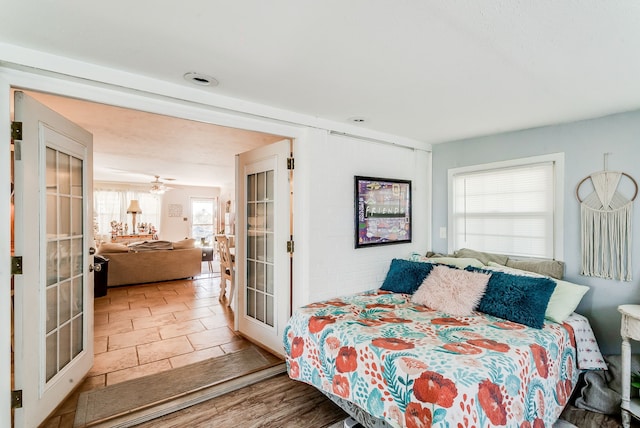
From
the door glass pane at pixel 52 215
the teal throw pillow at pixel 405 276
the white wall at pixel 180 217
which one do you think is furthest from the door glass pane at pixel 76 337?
the white wall at pixel 180 217

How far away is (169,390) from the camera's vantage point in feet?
7.96

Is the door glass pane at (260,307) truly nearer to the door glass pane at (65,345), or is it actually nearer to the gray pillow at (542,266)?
the door glass pane at (65,345)

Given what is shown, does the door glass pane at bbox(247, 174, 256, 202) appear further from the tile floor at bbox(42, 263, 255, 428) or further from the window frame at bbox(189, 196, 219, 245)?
the window frame at bbox(189, 196, 219, 245)

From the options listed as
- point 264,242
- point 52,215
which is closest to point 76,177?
point 52,215

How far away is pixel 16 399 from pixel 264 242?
6.53ft

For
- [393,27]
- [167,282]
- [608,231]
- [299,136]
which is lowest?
[167,282]

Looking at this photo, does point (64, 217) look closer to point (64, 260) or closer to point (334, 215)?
point (64, 260)

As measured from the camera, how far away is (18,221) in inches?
70.5

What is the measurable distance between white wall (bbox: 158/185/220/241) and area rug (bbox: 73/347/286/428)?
25.7 ft

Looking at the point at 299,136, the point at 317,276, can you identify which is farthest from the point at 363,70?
the point at 317,276

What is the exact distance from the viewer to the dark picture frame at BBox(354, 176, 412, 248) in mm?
3184

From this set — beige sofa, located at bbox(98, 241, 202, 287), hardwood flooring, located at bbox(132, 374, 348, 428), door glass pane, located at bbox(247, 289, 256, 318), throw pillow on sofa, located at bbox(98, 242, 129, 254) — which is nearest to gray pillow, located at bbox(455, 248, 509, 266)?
hardwood flooring, located at bbox(132, 374, 348, 428)

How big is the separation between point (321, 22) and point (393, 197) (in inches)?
92.4

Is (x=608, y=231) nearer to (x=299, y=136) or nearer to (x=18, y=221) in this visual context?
(x=299, y=136)
